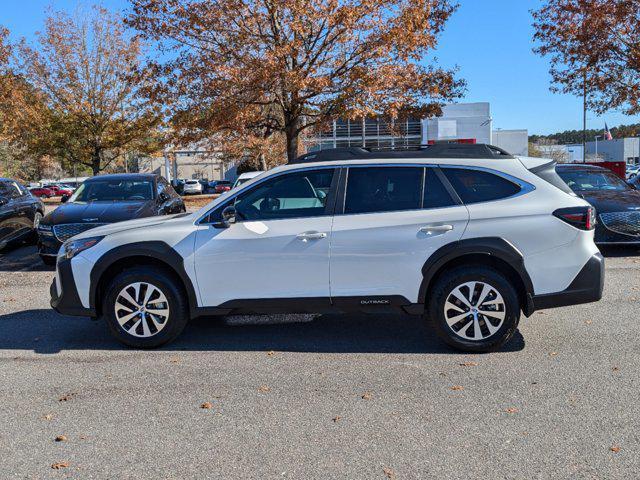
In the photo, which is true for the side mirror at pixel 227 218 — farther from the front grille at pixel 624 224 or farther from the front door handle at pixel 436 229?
the front grille at pixel 624 224

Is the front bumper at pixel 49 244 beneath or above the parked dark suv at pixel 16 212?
beneath

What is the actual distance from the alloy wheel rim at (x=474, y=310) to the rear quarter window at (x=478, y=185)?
30.2 inches

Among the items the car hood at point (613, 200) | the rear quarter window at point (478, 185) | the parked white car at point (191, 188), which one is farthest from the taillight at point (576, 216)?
the parked white car at point (191, 188)

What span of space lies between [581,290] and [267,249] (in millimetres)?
2709

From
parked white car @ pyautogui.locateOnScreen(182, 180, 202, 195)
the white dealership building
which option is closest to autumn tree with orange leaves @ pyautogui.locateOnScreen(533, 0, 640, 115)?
the white dealership building

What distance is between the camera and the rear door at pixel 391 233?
5.30 metres

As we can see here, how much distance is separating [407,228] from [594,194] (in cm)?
712

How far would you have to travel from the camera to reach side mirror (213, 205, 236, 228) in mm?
5457

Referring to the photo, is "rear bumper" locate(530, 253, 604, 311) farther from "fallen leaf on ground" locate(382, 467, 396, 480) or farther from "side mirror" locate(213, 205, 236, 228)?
"side mirror" locate(213, 205, 236, 228)

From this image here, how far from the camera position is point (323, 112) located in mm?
19484

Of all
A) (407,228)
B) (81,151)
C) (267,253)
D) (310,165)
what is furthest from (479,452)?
(81,151)

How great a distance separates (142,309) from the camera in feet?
18.4

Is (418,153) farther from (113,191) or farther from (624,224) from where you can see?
(113,191)

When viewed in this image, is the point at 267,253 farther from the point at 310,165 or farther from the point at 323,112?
the point at 323,112
